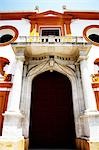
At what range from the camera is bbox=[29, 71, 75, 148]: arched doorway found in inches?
375

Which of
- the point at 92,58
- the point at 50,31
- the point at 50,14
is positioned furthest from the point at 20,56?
the point at 50,14

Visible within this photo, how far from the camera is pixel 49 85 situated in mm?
10586

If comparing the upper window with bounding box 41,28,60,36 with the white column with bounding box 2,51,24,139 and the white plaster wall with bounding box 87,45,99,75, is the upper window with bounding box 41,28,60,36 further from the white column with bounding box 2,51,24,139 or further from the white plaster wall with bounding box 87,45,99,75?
the white column with bounding box 2,51,24,139

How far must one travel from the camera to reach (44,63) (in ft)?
31.1

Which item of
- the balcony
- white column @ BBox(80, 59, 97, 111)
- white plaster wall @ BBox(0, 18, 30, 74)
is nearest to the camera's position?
white column @ BBox(80, 59, 97, 111)

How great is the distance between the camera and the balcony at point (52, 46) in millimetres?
8758

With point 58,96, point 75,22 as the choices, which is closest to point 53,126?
point 58,96

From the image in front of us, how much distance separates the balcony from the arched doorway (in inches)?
80.4

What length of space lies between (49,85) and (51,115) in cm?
189

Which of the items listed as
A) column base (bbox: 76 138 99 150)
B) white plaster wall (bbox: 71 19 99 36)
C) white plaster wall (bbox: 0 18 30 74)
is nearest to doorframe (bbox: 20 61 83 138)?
column base (bbox: 76 138 99 150)

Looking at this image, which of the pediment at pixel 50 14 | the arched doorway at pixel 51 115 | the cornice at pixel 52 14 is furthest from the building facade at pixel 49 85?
the cornice at pixel 52 14

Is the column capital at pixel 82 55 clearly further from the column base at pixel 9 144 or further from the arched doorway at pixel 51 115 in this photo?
the column base at pixel 9 144

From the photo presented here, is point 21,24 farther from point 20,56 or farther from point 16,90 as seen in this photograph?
point 16,90

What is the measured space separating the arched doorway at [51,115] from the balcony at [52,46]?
80.4 inches
